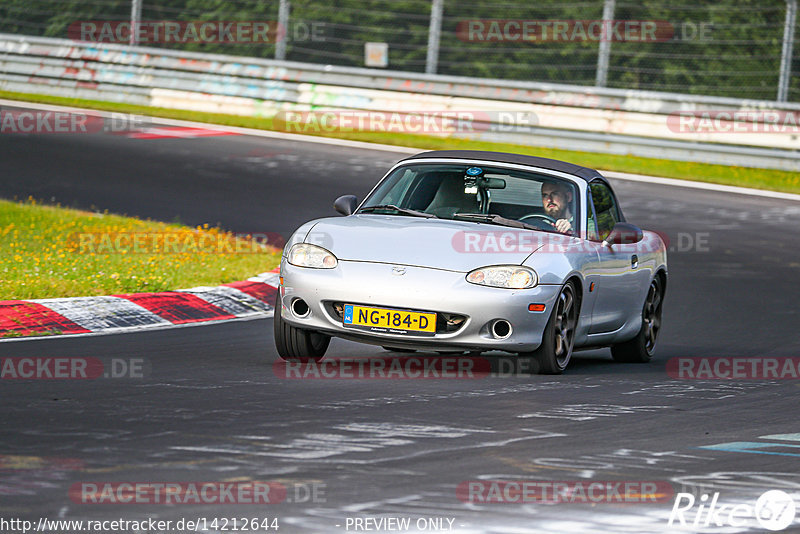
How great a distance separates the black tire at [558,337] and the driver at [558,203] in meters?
0.58

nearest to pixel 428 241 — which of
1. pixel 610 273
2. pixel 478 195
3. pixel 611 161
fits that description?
pixel 478 195

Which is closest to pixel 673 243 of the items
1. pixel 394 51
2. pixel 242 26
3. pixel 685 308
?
pixel 685 308

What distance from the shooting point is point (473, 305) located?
7.84 meters

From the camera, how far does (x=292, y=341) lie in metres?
8.38

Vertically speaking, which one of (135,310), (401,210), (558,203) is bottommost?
(135,310)

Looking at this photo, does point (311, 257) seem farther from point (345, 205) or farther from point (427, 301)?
point (345, 205)

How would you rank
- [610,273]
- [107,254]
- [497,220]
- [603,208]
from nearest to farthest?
[497,220], [610,273], [603,208], [107,254]

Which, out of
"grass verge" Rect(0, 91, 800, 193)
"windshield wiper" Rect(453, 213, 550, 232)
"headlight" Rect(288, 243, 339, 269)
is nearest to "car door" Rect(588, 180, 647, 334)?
"windshield wiper" Rect(453, 213, 550, 232)

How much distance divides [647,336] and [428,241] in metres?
2.74

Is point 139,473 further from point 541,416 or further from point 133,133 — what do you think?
point 133,133

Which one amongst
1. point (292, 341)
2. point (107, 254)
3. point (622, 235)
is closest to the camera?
point (292, 341)

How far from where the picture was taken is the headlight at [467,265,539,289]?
789cm

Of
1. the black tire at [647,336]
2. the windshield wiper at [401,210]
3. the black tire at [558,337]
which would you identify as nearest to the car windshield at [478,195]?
the windshield wiper at [401,210]

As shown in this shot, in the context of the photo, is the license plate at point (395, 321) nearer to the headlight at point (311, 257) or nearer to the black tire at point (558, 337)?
the headlight at point (311, 257)
